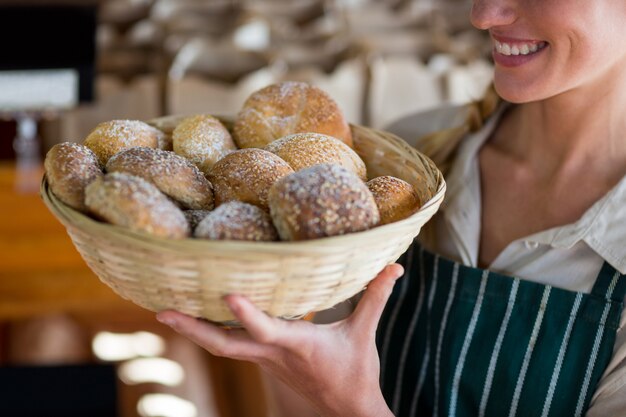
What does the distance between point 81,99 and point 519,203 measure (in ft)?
5.06

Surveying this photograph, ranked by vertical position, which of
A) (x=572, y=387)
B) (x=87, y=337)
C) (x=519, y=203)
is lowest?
(x=87, y=337)

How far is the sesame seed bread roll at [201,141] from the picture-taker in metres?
1.02

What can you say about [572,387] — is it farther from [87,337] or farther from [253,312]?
[87,337]

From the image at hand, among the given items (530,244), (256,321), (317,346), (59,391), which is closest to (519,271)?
(530,244)

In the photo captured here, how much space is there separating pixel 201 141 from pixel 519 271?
55 centimetres

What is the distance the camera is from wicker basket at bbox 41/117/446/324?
29.0 inches

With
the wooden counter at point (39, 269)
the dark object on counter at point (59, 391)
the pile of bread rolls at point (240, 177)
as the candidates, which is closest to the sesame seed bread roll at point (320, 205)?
the pile of bread rolls at point (240, 177)

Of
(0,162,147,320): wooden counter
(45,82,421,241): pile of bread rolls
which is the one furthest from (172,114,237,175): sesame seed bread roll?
(0,162,147,320): wooden counter

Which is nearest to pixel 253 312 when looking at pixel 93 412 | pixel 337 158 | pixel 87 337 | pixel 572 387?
pixel 337 158

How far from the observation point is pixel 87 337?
223cm

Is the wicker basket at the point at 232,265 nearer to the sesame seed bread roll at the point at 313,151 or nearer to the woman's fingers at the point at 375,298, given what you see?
the woman's fingers at the point at 375,298

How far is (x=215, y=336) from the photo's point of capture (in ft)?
2.75

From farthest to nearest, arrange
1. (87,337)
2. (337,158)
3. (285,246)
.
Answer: (87,337) < (337,158) < (285,246)

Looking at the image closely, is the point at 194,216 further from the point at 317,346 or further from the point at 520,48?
the point at 520,48
